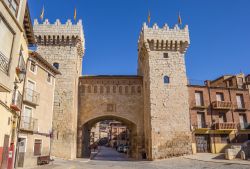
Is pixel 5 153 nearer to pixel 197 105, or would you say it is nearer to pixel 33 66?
pixel 33 66

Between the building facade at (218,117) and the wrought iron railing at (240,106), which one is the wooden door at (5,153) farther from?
the wrought iron railing at (240,106)

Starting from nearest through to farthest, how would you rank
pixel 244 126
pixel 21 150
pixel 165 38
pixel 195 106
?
pixel 21 150 < pixel 195 106 < pixel 244 126 < pixel 165 38

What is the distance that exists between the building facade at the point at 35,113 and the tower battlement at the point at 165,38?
39.7ft

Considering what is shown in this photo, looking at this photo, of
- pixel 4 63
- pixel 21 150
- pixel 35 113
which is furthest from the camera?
pixel 35 113

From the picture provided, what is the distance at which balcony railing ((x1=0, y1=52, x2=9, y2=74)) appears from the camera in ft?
31.4

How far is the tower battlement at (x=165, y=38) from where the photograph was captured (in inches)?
1101

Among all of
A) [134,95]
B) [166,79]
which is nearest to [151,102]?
[166,79]

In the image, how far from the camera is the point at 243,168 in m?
15.0

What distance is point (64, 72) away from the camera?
89.2 feet

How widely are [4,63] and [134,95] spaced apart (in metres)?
20.2

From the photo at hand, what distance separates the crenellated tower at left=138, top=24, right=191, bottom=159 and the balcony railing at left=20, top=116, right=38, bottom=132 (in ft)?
39.5

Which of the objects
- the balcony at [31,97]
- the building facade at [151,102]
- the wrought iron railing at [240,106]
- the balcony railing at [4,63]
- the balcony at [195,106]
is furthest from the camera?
the wrought iron railing at [240,106]

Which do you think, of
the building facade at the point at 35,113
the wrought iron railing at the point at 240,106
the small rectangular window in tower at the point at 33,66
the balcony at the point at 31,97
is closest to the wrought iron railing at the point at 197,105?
the wrought iron railing at the point at 240,106

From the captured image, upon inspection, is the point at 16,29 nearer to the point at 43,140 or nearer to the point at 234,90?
the point at 43,140
